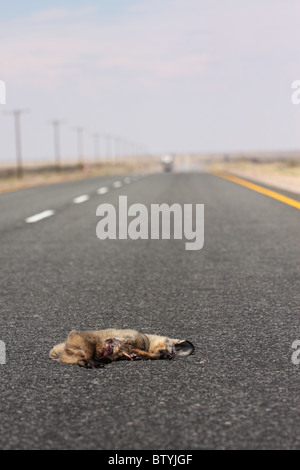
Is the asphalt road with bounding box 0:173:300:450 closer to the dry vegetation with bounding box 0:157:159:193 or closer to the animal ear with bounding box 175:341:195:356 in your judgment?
the animal ear with bounding box 175:341:195:356

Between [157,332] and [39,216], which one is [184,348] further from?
[39,216]

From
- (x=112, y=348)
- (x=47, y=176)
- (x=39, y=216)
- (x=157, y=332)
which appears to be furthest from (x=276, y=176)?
(x=47, y=176)

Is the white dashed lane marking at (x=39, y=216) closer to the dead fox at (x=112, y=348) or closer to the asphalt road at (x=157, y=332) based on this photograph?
the asphalt road at (x=157, y=332)

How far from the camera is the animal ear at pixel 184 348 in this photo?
376 cm

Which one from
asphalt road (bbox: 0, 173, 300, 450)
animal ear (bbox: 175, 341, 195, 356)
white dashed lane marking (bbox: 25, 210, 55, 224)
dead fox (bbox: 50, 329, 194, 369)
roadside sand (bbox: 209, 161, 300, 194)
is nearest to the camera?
asphalt road (bbox: 0, 173, 300, 450)

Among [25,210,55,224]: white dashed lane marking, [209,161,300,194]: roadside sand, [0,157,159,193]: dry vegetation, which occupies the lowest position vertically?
[0,157,159,193]: dry vegetation

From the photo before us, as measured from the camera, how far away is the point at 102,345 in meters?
3.76

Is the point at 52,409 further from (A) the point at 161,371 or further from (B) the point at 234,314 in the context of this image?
(B) the point at 234,314

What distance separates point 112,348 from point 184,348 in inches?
17.0

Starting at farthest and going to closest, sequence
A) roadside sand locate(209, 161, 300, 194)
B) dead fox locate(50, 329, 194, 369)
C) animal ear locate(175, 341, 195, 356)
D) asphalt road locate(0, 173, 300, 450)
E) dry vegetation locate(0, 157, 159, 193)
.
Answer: dry vegetation locate(0, 157, 159, 193), roadside sand locate(209, 161, 300, 194), animal ear locate(175, 341, 195, 356), dead fox locate(50, 329, 194, 369), asphalt road locate(0, 173, 300, 450)

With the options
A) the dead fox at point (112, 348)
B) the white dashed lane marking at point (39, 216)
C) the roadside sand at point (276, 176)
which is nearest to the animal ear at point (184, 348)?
the dead fox at point (112, 348)

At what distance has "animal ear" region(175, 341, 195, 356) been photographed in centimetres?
376

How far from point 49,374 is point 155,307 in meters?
1.72

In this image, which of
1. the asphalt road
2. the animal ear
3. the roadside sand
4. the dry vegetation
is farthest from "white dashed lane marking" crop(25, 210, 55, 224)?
the dry vegetation
